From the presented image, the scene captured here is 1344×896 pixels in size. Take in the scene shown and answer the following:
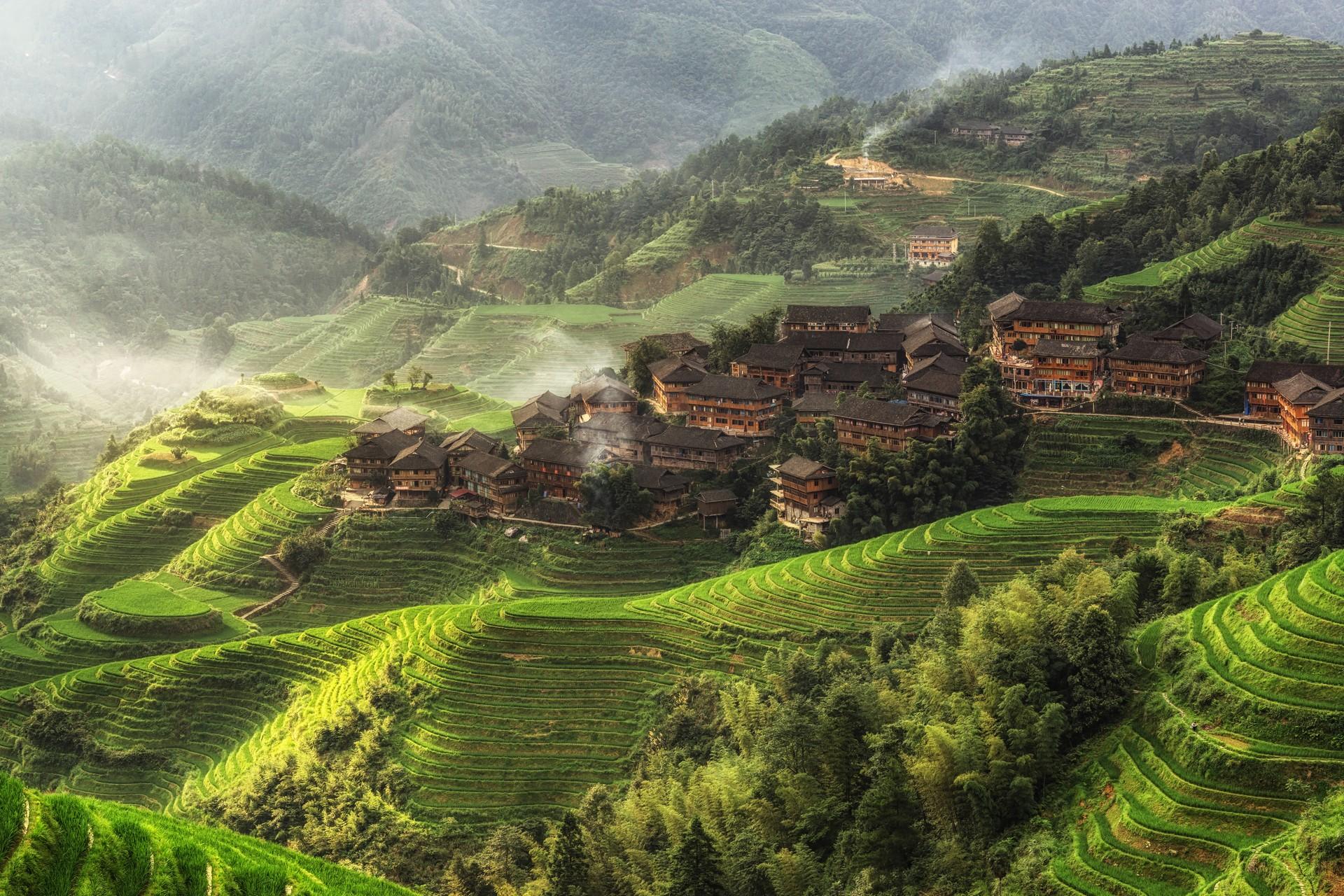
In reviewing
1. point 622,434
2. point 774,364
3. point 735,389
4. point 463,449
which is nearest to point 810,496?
point 735,389

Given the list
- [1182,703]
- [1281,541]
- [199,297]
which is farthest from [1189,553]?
[199,297]

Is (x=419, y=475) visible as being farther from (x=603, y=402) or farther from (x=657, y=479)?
(x=657, y=479)

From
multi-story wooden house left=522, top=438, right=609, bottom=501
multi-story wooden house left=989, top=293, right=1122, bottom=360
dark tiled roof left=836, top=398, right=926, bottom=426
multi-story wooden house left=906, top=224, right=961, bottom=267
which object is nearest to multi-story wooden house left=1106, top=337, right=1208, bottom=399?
multi-story wooden house left=989, top=293, right=1122, bottom=360

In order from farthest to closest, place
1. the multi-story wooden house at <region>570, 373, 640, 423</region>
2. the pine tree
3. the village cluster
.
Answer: the multi-story wooden house at <region>570, 373, 640, 423</region>
the village cluster
the pine tree

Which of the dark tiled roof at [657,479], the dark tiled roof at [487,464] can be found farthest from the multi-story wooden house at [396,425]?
the dark tiled roof at [657,479]

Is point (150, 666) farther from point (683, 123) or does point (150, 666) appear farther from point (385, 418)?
point (683, 123)

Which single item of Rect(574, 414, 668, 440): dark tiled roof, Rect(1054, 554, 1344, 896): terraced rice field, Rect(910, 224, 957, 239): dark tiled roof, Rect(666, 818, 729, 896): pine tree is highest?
Rect(910, 224, 957, 239): dark tiled roof

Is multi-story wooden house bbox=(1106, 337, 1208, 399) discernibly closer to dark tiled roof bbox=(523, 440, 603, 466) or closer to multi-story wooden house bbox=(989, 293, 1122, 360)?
multi-story wooden house bbox=(989, 293, 1122, 360)
